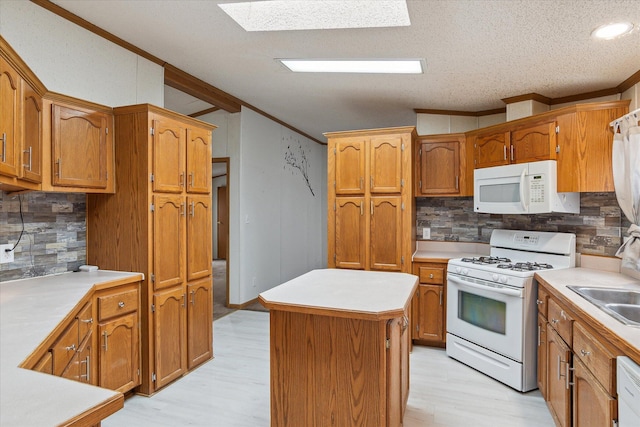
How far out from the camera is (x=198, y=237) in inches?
120

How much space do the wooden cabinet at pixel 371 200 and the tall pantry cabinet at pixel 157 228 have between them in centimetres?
138

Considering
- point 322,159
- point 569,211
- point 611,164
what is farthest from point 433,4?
point 322,159

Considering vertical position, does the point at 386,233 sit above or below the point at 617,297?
above

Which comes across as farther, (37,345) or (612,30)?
(612,30)

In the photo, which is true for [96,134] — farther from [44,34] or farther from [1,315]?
A: [1,315]

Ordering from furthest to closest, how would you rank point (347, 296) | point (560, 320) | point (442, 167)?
point (442, 167)
point (560, 320)
point (347, 296)

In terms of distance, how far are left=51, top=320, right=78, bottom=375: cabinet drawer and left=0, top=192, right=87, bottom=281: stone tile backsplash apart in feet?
2.50

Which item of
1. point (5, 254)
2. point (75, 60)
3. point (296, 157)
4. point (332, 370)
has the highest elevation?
point (75, 60)

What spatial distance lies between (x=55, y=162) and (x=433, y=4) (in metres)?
2.44

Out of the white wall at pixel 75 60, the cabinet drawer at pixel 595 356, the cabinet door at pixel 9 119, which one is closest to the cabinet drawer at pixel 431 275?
the cabinet drawer at pixel 595 356

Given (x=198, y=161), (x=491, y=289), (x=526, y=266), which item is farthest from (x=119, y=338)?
(x=526, y=266)

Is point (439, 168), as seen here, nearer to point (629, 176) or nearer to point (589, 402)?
point (629, 176)

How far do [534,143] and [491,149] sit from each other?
0.42m

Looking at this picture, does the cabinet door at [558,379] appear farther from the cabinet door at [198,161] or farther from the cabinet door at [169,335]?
the cabinet door at [198,161]
